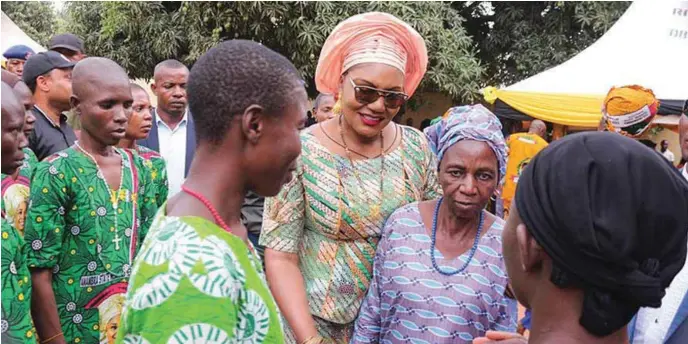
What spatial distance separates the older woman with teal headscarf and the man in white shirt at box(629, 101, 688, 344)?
58 centimetres

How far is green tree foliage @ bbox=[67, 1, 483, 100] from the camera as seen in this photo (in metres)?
11.6

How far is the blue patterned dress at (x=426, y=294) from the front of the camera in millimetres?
2146

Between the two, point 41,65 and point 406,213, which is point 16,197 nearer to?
point 406,213

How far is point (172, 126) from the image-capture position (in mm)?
5078

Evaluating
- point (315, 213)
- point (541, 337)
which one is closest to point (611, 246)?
point (541, 337)

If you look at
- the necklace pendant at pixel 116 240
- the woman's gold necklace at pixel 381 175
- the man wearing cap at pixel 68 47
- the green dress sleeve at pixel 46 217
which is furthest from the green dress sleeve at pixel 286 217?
the man wearing cap at pixel 68 47

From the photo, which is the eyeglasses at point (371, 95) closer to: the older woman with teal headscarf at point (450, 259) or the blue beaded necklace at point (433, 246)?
the older woman with teal headscarf at point (450, 259)

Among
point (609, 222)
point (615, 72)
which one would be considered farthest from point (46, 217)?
point (615, 72)

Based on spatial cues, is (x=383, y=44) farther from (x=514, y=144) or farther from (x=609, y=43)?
(x=609, y=43)

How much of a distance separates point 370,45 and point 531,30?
13.5 m

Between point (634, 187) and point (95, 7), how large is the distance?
14.7 metres

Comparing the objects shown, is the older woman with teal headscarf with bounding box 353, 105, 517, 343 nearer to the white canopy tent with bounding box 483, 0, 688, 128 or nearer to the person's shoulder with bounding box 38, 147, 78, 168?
the person's shoulder with bounding box 38, 147, 78, 168

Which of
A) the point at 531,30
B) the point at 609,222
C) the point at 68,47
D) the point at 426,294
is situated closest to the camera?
the point at 609,222

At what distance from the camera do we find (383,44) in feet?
7.94
